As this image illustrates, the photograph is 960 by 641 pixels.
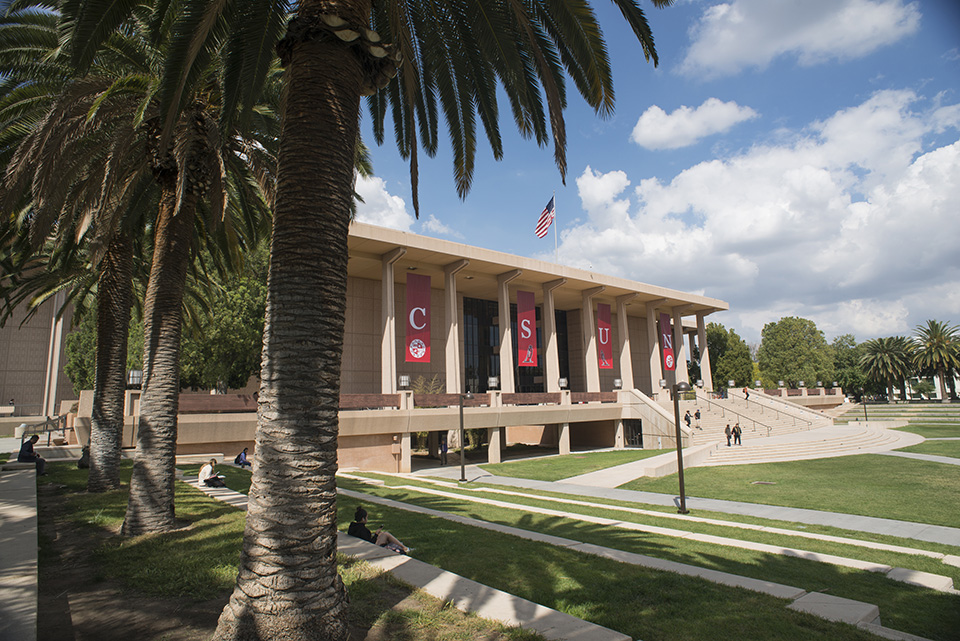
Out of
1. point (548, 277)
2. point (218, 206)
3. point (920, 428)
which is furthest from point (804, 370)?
point (218, 206)

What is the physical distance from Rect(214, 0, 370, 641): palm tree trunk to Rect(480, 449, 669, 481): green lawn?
799 inches

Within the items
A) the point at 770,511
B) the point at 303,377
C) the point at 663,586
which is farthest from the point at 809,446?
the point at 303,377

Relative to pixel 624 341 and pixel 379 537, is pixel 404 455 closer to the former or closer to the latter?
pixel 379 537

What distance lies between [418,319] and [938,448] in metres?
31.4

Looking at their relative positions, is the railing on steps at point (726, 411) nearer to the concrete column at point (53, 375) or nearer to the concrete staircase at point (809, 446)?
the concrete staircase at point (809, 446)

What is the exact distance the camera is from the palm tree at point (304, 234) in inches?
169

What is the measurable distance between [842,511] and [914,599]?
9.78 meters

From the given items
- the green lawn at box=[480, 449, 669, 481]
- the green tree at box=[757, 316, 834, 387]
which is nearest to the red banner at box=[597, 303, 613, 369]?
the green lawn at box=[480, 449, 669, 481]

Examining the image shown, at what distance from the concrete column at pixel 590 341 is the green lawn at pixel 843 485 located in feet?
56.0

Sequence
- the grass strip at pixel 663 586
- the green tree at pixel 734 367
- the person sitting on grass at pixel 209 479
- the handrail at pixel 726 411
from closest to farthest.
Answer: the grass strip at pixel 663 586 → the person sitting on grass at pixel 209 479 → the handrail at pixel 726 411 → the green tree at pixel 734 367

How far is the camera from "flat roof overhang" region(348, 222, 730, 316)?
101ft

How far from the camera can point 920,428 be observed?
155 feet

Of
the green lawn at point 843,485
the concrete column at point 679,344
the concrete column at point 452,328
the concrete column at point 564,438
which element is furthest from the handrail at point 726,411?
the concrete column at point 452,328

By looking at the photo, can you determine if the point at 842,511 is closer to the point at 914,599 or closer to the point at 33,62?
the point at 914,599
